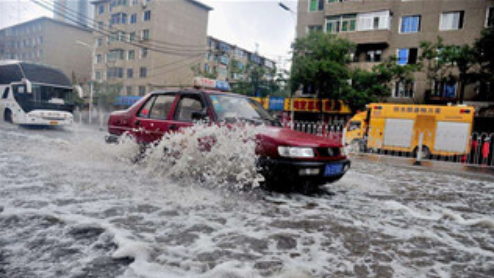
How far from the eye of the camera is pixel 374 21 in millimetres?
24391

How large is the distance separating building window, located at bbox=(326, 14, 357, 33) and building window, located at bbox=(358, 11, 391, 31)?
0.53 m

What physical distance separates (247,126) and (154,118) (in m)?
1.99

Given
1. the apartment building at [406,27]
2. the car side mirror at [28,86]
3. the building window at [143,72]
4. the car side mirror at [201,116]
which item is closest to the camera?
the car side mirror at [201,116]

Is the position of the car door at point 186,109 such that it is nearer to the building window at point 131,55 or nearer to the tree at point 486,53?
the tree at point 486,53

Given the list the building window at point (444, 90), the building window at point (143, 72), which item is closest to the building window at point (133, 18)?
the building window at point (143, 72)

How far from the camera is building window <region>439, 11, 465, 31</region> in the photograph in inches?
879

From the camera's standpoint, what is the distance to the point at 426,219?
155 inches

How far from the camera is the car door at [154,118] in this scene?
5.45 metres

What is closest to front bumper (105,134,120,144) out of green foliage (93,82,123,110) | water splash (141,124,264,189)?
water splash (141,124,264,189)

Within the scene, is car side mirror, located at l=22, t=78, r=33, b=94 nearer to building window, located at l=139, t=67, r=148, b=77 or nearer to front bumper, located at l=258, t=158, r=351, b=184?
front bumper, located at l=258, t=158, r=351, b=184

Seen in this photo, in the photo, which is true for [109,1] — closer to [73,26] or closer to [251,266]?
[73,26]

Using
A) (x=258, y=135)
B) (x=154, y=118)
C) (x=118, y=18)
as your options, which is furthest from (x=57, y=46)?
(x=258, y=135)

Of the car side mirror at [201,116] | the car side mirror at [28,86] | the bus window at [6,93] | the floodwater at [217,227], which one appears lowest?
the floodwater at [217,227]

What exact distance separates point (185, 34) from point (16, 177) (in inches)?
1669
